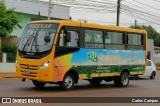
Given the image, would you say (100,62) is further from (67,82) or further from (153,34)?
(153,34)

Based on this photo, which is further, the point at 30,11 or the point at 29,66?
the point at 30,11

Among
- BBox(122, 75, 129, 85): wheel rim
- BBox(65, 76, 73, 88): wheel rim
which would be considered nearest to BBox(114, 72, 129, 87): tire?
BBox(122, 75, 129, 85): wheel rim

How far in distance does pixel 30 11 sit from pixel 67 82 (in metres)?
35.9

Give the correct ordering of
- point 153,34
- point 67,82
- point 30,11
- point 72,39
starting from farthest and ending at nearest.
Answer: point 153,34, point 30,11, point 72,39, point 67,82

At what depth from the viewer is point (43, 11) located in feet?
179

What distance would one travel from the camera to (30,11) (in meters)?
53.2

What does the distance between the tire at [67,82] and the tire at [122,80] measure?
4.20m

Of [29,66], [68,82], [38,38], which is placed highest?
[38,38]

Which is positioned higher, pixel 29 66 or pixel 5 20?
pixel 5 20

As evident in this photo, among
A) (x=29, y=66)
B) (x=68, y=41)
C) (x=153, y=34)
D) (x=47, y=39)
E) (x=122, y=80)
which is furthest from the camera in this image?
(x=153, y=34)

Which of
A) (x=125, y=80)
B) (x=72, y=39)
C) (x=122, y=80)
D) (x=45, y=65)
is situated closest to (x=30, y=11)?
(x=125, y=80)

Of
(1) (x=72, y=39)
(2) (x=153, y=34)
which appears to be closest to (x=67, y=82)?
(1) (x=72, y=39)

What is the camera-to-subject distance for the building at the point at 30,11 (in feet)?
167

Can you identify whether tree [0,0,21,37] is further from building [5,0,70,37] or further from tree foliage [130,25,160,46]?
tree foliage [130,25,160,46]
